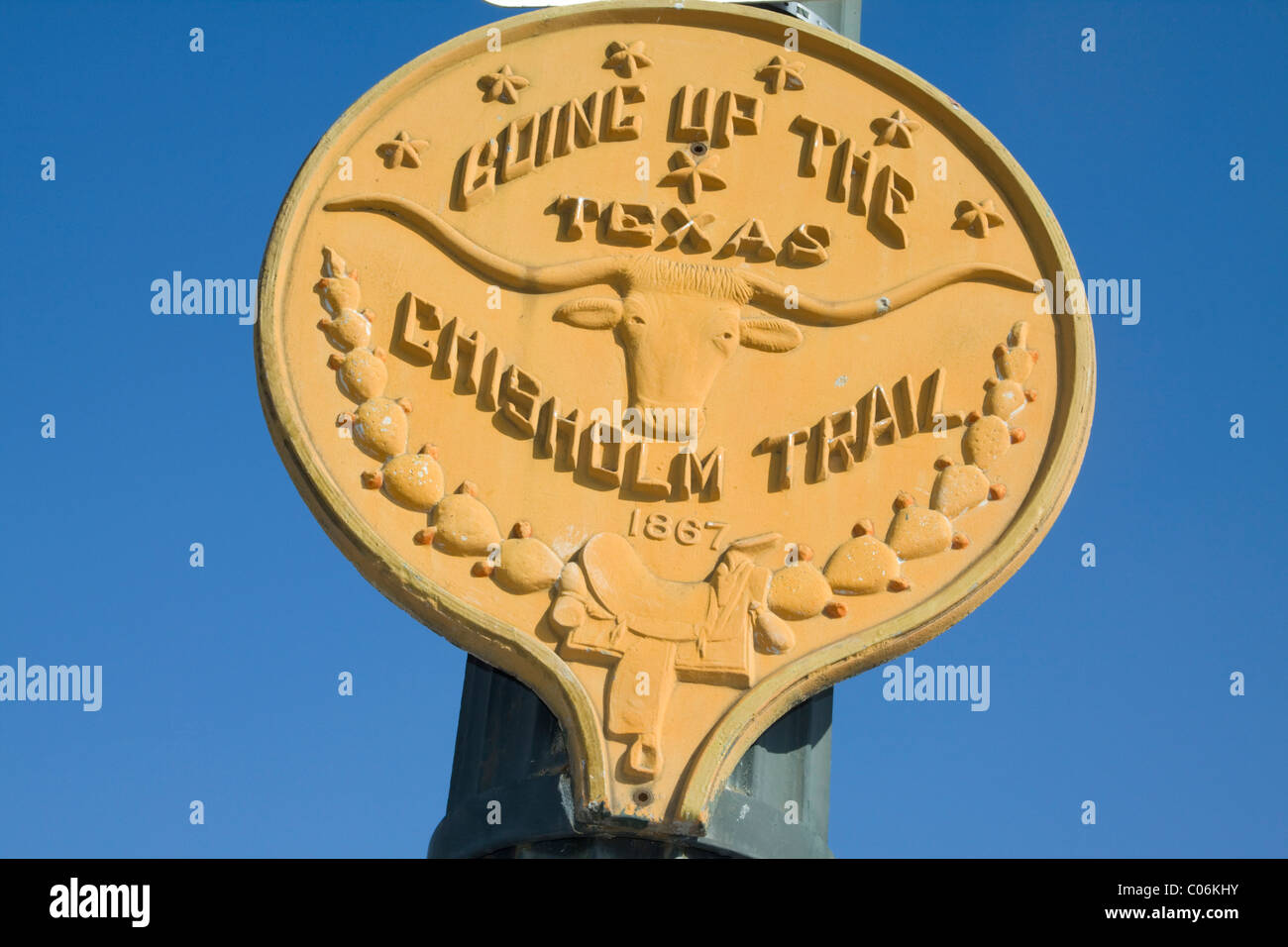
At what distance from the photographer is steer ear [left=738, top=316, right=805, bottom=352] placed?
9.23 meters

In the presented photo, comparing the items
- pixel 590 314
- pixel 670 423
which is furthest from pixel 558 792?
pixel 590 314

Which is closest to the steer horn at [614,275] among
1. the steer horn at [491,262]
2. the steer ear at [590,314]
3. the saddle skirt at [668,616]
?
the steer horn at [491,262]

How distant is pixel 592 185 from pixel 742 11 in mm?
1443

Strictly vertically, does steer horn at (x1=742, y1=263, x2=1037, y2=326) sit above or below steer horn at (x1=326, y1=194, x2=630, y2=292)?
below

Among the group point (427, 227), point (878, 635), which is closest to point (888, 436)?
point (878, 635)

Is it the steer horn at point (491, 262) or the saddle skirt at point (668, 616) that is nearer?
the saddle skirt at point (668, 616)

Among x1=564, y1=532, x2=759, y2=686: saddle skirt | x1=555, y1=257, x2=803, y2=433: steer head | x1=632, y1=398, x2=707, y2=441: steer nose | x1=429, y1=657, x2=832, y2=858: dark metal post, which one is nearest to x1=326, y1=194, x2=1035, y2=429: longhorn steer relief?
x1=555, y1=257, x2=803, y2=433: steer head

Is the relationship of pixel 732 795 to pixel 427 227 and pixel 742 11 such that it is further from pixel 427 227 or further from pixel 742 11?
pixel 742 11

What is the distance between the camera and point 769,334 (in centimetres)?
925

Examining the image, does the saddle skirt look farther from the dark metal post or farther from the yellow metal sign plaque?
the dark metal post

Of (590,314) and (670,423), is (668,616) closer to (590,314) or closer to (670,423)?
(670,423)

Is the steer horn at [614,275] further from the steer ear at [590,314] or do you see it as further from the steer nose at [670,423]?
the steer nose at [670,423]

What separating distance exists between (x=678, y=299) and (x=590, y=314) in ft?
1.57

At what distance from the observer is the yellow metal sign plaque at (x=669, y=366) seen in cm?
827
